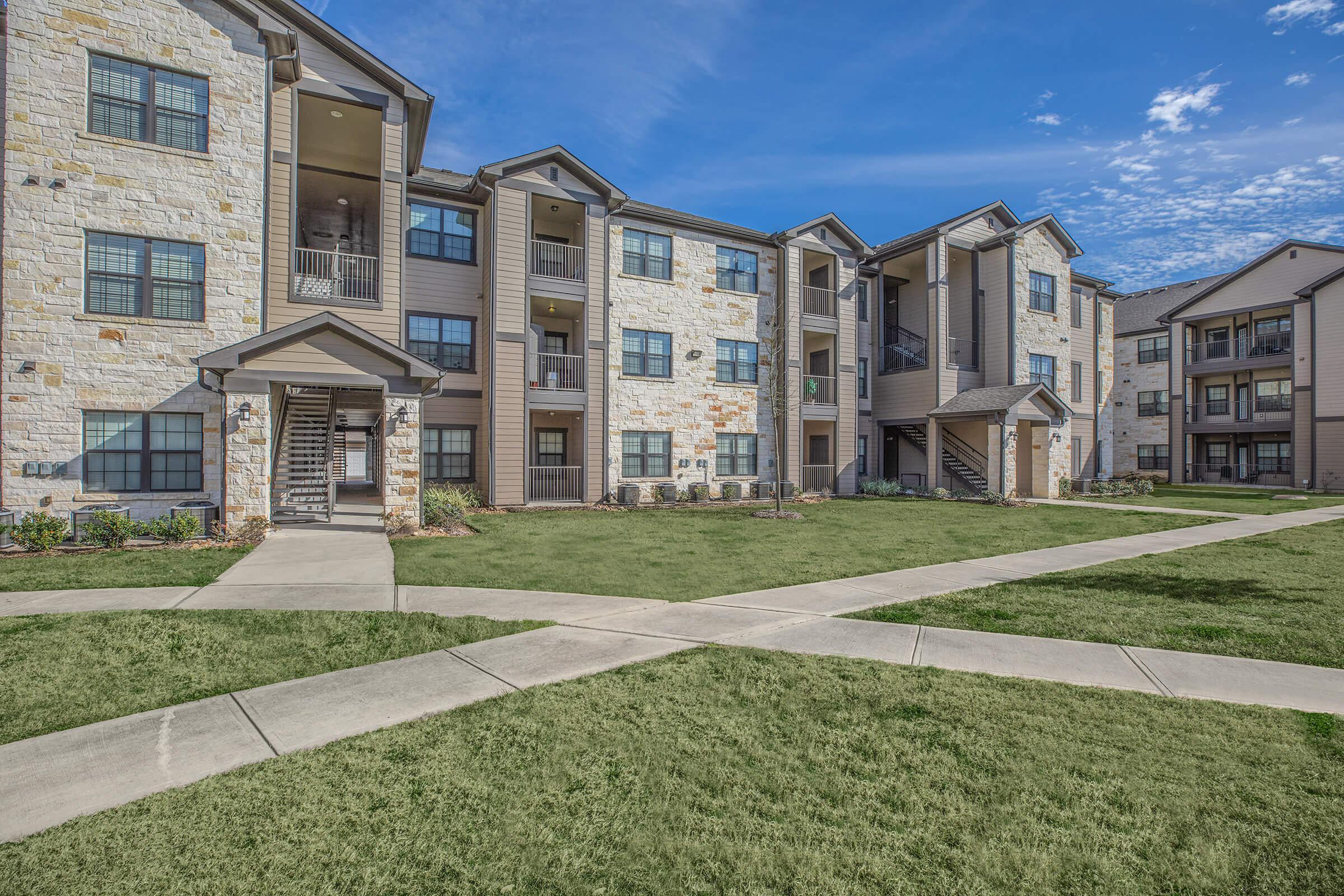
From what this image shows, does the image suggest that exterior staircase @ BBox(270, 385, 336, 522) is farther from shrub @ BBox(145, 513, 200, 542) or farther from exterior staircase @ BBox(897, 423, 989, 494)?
exterior staircase @ BBox(897, 423, 989, 494)

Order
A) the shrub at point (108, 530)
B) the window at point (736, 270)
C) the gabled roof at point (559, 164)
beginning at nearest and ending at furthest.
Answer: the shrub at point (108, 530) → the gabled roof at point (559, 164) → the window at point (736, 270)

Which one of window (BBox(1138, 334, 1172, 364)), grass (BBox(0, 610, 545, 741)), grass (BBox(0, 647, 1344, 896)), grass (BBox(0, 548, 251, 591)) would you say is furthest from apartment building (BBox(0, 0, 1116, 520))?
grass (BBox(0, 647, 1344, 896))

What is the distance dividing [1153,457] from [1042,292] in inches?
689

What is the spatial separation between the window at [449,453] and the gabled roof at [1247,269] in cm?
3691

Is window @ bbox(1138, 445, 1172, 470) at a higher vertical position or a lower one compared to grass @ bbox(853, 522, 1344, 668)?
higher

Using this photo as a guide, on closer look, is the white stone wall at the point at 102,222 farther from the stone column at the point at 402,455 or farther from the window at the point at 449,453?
the window at the point at 449,453

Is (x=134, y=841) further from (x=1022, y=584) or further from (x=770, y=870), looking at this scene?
(x=1022, y=584)

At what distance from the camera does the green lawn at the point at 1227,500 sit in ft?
67.4

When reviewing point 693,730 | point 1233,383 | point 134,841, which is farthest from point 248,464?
point 1233,383

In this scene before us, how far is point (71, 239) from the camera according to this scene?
12.7 m

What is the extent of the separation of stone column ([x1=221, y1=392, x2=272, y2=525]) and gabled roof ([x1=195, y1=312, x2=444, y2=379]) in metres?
0.75

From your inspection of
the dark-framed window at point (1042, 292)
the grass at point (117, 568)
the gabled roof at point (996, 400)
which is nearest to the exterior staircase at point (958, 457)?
the gabled roof at point (996, 400)

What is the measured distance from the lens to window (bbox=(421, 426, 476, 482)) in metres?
19.5

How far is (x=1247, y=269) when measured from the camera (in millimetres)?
31406
